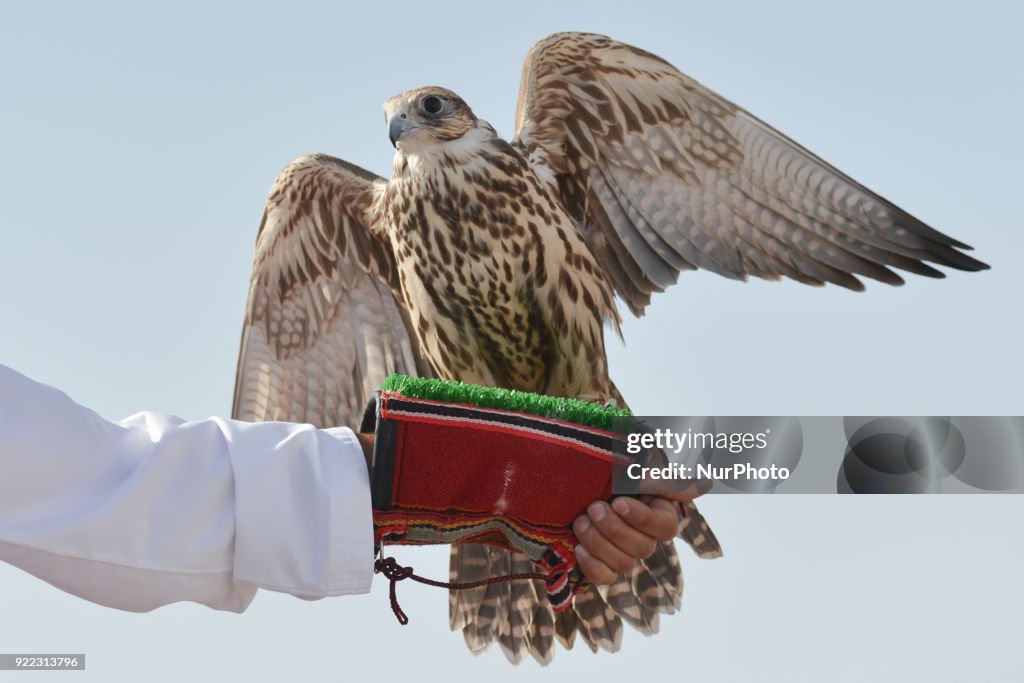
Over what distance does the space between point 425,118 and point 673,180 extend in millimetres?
1109

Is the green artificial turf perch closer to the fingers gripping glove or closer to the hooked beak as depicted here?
the fingers gripping glove

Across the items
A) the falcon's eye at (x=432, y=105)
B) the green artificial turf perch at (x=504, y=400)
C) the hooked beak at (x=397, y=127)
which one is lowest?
the green artificial turf perch at (x=504, y=400)

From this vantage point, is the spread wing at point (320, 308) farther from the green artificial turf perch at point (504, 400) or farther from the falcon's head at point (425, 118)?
the green artificial turf perch at point (504, 400)

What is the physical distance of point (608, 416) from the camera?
256 centimetres

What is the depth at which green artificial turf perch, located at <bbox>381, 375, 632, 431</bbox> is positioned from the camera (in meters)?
2.41

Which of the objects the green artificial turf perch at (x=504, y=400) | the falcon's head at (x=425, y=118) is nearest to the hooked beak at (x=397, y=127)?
the falcon's head at (x=425, y=118)

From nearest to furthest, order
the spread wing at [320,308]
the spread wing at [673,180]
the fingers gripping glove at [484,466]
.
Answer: the fingers gripping glove at [484,466] → the spread wing at [673,180] → the spread wing at [320,308]

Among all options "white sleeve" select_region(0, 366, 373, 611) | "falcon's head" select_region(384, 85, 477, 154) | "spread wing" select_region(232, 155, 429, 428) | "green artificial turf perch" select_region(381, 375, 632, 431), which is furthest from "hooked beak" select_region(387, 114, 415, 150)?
"white sleeve" select_region(0, 366, 373, 611)

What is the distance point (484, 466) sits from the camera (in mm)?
2383

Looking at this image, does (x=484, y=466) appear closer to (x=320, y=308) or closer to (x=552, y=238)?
(x=552, y=238)

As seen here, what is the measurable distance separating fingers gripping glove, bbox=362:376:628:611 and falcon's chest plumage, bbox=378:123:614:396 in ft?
6.50

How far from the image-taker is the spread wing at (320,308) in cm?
530

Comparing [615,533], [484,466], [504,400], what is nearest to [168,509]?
[484,466]

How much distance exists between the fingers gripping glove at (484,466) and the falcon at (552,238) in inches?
72.6
